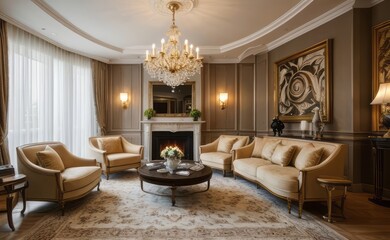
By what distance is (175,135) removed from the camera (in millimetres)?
6516

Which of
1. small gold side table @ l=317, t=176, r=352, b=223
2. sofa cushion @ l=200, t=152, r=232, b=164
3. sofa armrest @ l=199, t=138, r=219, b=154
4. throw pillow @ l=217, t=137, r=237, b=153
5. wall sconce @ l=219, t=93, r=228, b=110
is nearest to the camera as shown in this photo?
small gold side table @ l=317, t=176, r=352, b=223

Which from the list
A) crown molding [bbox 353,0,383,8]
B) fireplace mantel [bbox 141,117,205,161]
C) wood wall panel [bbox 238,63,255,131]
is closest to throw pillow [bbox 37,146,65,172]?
fireplace mantel [bbox 141,117,205,161]

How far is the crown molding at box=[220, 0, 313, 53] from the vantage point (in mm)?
3768

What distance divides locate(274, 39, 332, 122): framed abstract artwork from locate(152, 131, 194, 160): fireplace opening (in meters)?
2.67

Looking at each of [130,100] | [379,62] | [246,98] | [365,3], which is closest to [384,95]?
[379,62]

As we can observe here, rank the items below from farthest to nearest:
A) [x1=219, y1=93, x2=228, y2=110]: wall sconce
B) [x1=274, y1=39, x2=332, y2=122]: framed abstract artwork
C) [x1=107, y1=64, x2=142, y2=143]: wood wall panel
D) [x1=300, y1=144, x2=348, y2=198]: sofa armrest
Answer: [x1=107, y1=64, x2=142, y2=143]: wood wall panel, [x1=219, y1=93, x2=228, y2=110]: wall sconce, [x1=274, y1=39, x2=332, y2=122]: framed abstract artwork, [x1=300, y1=144, x2=348, y2=198]: sofa armrest

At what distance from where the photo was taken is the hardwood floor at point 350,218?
249 centimetres

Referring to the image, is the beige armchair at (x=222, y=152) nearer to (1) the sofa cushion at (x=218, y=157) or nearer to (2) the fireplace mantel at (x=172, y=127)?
(1) the sofa cushion at (x=218, y=157)

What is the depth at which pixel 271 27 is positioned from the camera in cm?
463

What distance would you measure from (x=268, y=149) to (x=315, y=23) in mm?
2770

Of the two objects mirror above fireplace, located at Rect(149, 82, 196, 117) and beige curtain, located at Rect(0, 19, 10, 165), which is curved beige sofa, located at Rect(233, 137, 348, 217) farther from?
beige curtain, located at Rect(0, 19, 10, 165)

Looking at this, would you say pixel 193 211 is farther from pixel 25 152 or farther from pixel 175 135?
pixel 175 135

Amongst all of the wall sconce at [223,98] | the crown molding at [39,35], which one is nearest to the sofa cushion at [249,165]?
the wall sconce at [223,98]

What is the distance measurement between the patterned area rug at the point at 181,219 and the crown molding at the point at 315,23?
356cm
